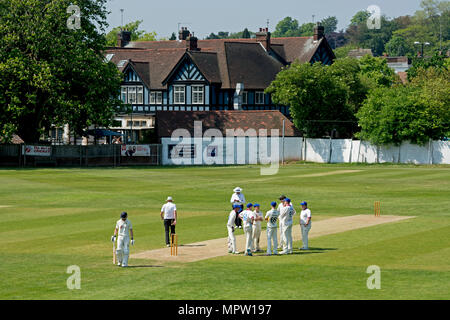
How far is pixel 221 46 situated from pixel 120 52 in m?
13.3

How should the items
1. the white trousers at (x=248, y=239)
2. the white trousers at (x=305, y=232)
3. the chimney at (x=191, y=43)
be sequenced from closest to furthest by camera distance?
the white trousers at (x=248, y=239)
the white trousers at (x=305, y=232)
the chimney at (x=191, y=43)

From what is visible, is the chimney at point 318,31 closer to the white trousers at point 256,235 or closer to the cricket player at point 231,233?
the white trousers at point 256,235

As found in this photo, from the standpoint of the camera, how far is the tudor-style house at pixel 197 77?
3487 inches

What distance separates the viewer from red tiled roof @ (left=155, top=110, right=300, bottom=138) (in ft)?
253

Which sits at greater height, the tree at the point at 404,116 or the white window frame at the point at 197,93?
the white window frame at the point at 197,93

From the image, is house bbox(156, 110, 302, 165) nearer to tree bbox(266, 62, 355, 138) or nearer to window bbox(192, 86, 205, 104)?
tree bbox(266, 62, 355, 138)

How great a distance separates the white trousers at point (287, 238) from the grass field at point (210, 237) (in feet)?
1.85

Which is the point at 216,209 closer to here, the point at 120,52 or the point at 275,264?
the point at 275,264

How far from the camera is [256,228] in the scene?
85.2ft

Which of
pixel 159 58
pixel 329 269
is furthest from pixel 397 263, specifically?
pixel 159 58

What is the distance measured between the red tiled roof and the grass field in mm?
20007

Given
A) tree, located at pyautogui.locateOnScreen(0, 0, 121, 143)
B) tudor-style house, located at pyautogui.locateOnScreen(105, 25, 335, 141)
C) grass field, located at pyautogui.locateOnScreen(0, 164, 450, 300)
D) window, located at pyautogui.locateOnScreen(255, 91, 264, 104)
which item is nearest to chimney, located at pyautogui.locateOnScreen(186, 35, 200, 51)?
tudor-style house, located at pyautogui.locateOnScreen(105, 25, 335, 141)

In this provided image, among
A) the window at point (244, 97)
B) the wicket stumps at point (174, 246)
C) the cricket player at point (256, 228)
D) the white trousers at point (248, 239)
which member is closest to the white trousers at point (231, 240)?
the white trousers at point (248, 239)
